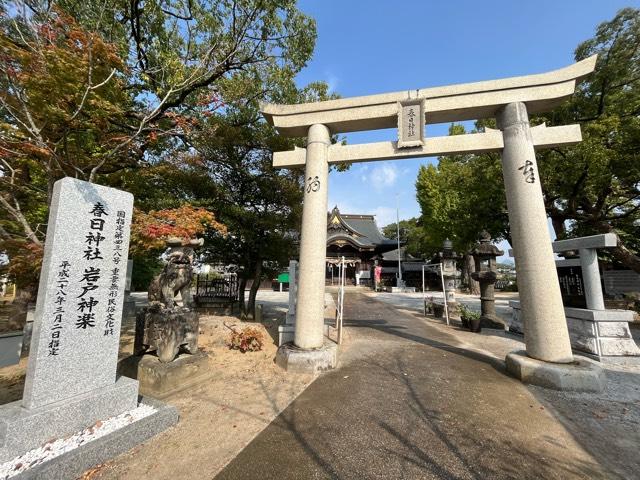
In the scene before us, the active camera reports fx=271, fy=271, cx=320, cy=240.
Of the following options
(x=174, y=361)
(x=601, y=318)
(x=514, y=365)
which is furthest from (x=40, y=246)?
(x=601, y=318)

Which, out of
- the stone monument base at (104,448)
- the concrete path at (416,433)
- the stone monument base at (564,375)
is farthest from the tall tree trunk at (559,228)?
the stone monument base at (104,448)

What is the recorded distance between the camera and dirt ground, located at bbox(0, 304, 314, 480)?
2.67 meters

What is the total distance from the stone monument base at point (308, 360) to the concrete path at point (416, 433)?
28 cm

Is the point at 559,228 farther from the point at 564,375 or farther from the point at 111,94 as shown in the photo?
the point at 111,94

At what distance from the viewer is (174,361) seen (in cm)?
462

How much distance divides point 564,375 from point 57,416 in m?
6.73

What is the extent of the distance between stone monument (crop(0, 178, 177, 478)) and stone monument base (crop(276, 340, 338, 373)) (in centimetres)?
217

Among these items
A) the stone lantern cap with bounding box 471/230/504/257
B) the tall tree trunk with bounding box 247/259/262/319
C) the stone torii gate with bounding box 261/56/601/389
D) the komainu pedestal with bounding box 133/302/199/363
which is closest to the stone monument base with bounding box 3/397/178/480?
the komainu pedestal with bounding box 133/302/199/363

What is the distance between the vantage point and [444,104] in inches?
213

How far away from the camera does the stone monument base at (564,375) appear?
14.0 ft

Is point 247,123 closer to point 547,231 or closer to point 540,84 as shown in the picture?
point 540,84

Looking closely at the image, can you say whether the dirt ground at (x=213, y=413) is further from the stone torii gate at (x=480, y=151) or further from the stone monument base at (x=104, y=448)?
the stone torii gate at (x=480, y=151)

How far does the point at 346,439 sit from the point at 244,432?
1.24 meters

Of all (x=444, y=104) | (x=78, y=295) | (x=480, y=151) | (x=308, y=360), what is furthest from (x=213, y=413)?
(x=444, y=104)
